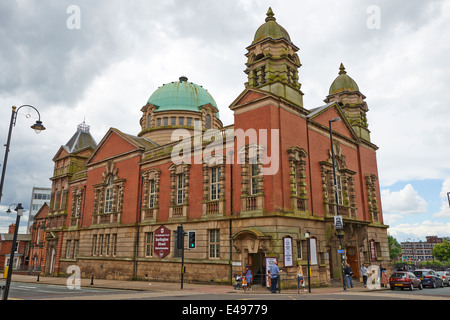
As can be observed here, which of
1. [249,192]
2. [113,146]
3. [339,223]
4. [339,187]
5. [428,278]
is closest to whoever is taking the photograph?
[339,223]

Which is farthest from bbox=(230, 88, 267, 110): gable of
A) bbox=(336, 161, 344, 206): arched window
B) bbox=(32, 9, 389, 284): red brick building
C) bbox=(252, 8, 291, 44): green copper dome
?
bbox=(336, 161, 344, 206): arched window

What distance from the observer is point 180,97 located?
44781mm

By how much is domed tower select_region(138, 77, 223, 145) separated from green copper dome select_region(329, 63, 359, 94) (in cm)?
1576

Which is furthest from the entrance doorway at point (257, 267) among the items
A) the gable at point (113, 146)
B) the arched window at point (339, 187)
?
the gable at point (113, 146)

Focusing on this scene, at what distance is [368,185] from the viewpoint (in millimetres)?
33781

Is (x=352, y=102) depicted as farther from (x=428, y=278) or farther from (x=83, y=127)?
(x=83, y=127)

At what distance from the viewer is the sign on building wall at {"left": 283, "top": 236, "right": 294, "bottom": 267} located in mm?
21656

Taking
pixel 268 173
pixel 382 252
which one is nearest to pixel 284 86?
pixel 268 173

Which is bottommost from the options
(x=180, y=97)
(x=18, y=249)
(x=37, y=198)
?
(x=18, y=249)

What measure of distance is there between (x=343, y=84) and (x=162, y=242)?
24882 millimetres

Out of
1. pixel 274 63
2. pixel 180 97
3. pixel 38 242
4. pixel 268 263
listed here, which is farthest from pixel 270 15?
pixel 38 242

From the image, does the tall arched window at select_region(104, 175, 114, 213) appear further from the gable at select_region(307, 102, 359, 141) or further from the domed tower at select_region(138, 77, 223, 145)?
the gable at select_region(307, 102, 359, 141)

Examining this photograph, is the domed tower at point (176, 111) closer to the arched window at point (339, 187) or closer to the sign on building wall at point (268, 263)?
the arched window at point (339, 187)

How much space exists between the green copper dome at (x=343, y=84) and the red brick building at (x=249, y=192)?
0.45 feet
